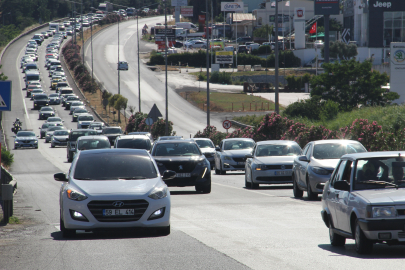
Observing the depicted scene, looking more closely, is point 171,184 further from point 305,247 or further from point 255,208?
point 305,247

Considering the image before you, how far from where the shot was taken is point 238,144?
3219 centimetres

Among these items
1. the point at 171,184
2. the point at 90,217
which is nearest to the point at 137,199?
the point at 90,217

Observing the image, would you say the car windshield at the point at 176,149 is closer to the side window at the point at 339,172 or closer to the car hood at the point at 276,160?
the car hood at the point at 276,160

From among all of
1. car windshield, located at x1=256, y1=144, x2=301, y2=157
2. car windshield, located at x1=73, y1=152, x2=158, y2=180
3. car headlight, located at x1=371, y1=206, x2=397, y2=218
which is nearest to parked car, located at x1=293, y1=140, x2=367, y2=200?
car windshield, located at x1=256, y1=144, x2=301, y2=157

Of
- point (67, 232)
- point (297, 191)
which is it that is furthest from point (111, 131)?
point (67, 232)

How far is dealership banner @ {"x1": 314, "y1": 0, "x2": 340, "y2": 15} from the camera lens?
87875mm

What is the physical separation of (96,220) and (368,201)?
438 centimetres

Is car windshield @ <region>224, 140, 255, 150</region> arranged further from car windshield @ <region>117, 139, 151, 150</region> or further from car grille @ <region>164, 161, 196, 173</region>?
car grille @ <region>164, 161, 196, 173</region>

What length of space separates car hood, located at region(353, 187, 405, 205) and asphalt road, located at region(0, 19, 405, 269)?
0.77 m

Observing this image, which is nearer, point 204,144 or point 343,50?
point 204,144

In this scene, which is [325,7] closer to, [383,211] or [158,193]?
[158,193]

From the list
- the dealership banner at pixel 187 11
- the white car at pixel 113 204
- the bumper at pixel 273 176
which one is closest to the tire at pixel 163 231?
the white car at pixel 113 204

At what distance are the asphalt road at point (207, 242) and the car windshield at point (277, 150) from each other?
165 inches

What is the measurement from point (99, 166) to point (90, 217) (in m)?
1.48
